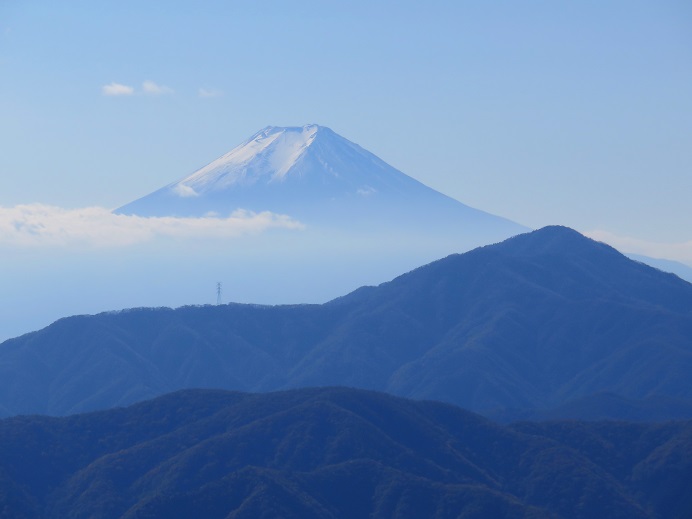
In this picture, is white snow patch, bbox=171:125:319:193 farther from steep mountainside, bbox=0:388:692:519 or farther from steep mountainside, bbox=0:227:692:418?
steep mountainside, bbox=0:388:692:519

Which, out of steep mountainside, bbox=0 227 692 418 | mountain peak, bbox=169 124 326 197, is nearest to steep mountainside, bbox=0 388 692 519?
steep mountainside, bbox=0 227 692 418

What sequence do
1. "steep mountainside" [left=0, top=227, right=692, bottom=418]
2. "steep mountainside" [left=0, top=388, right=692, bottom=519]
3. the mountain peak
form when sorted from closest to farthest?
"steep mountainside" [left=0, top=388, right=692, bottom=519] < "steep mountainside" [left=0, top=227, right=692, bottom=418] < the mountain peak

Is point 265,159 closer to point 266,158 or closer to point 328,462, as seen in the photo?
point 266,158

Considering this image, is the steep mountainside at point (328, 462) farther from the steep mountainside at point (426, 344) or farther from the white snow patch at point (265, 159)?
the white snow patch at point (265, 159)

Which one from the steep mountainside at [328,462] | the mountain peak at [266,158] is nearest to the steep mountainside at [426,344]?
the steep mountainside at [328,462]

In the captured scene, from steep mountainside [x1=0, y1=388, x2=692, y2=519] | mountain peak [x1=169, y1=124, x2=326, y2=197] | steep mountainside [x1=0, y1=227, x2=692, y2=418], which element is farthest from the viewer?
mountain peak [x1=169, y1=124, x2=326, y2=197]

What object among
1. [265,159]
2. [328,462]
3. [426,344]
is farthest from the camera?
[265,159]

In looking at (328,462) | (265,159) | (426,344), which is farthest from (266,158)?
(328,462)
